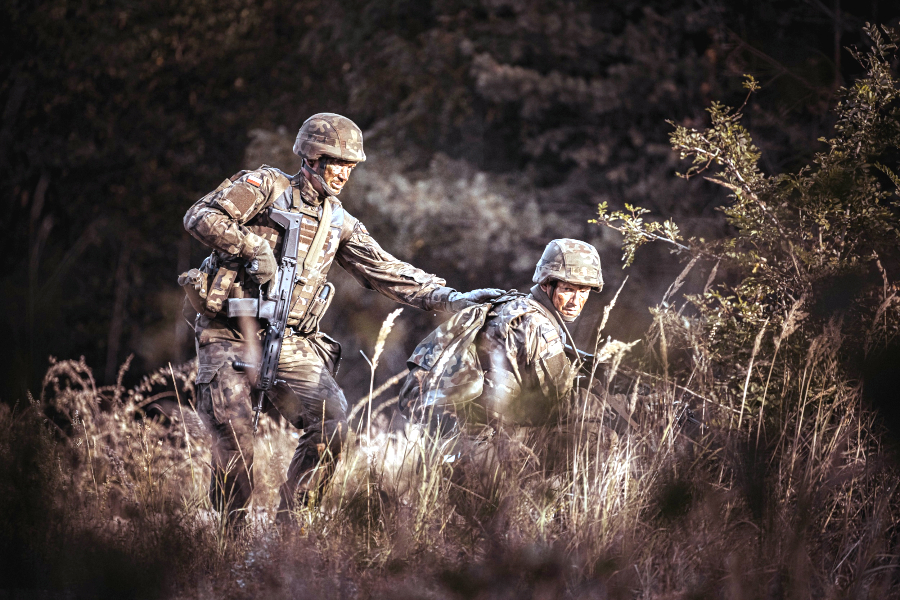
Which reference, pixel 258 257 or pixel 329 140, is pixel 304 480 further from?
pixel 329 140

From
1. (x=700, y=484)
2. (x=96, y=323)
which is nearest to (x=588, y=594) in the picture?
(x=700, y=484)

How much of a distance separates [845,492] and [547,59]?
356 inches

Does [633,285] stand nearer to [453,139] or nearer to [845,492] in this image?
[453,139]

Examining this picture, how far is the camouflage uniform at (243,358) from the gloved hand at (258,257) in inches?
1.1

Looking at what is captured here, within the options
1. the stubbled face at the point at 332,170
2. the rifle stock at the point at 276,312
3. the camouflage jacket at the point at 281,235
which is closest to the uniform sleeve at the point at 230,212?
the camouflage jacket at the point at 281,235

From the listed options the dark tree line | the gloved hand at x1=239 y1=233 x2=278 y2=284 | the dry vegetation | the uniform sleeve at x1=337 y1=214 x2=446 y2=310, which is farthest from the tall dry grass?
the dark tree line

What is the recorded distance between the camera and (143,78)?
14102 millimetres

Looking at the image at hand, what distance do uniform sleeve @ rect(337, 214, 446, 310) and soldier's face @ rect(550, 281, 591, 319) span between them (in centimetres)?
56

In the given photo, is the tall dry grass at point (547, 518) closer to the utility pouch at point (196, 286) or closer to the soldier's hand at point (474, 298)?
the utility pouch at point (196, 286)

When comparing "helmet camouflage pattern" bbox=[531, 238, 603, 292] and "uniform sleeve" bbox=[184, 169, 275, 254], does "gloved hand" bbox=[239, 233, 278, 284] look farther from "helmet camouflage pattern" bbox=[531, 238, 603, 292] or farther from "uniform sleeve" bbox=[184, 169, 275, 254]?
"helmet camouflage pattern" bbox=[531, 238, 603, 292]

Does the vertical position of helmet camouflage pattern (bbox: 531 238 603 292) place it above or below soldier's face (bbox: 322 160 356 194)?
below

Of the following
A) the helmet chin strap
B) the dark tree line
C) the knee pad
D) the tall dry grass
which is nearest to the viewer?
the tall dry grass

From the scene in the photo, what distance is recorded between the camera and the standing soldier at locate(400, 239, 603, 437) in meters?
3.89

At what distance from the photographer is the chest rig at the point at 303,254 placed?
13.5 feet
